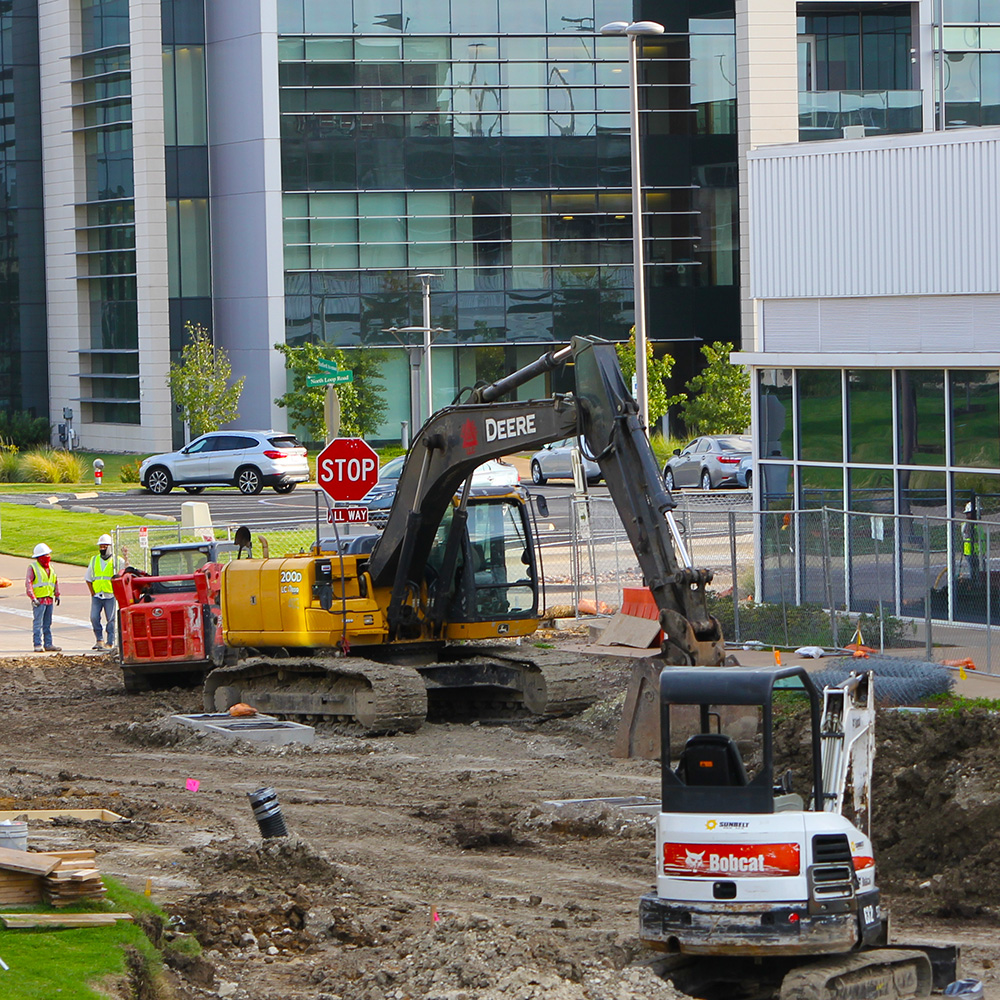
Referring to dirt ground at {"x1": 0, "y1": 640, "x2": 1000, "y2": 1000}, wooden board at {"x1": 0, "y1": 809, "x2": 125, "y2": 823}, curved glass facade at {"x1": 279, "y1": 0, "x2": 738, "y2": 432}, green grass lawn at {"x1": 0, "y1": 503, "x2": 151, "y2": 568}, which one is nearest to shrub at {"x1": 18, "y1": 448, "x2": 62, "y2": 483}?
green grass lawn at {"x1": 0, "y1": 503, "x2": 151, "y2": 568}

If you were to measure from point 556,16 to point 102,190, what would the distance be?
18983 mm

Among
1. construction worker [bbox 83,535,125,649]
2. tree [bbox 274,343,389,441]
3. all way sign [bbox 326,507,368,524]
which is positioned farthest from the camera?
tree [bbox 274,343,389,441]

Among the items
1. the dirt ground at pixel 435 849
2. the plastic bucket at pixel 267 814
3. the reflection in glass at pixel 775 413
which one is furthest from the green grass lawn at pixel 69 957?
the reflection in glass at pixel 775 413

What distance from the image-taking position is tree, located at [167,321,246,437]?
186ft

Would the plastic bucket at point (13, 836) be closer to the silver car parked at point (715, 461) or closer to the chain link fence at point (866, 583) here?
the chain link fence at point (866, 583)

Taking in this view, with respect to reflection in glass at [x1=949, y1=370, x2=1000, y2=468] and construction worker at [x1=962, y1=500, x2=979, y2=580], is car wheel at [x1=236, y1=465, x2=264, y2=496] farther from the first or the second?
construction worker at [x1=962, y1=500, x2=979, y2=580]

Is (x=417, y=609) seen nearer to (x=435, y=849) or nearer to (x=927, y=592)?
(x=435, y=849)

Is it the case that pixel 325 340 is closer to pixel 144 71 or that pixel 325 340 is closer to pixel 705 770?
pixel 144 71

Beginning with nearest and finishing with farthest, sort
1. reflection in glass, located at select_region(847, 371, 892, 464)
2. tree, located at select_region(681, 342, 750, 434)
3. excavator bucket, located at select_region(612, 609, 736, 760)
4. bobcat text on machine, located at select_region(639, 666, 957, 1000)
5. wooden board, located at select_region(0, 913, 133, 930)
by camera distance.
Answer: bobcat text on machine, located at select_region(639, 666, 957, 1000), wooden board, located at select_region(0, 913, 133, 930), excavator bucket, located at select_region(612, 609, 736, 760), reflection in glass, located at select_region(847, 371, 892, 464), tree, located at select_region(681, 342, 750, 434)

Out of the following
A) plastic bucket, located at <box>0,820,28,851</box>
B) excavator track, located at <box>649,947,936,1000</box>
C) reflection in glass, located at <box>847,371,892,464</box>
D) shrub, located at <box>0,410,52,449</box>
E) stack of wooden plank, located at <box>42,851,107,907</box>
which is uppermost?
reflection in glass, located at <box>847,371,892,464</box>

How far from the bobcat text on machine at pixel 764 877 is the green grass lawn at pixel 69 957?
2891 mm

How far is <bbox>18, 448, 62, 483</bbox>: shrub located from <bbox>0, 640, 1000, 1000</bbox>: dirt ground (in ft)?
113

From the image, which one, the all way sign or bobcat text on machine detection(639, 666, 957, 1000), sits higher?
the all way sign

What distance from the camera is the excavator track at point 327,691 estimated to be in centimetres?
1727
